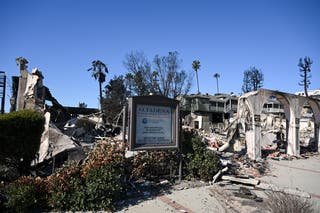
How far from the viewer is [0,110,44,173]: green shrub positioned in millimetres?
6035

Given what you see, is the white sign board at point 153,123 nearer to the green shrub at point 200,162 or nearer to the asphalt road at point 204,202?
the green shrub at point 200,162

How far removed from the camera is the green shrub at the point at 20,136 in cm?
604

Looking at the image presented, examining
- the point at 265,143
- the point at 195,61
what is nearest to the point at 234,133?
the point at 265,143

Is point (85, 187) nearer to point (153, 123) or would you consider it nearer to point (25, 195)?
point (25, 195)

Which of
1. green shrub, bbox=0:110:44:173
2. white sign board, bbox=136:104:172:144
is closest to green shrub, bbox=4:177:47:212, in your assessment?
green shrub, bbox=0:110:44:173

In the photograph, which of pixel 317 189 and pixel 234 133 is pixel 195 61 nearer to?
pixel 234 133

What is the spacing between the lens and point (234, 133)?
45.3ft

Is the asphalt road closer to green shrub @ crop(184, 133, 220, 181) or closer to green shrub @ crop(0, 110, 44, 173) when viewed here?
green shrub @ crop(184, 133, 220, 181)

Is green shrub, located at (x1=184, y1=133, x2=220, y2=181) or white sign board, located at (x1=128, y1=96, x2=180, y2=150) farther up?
white sign board, located at (x1=128, y1=96, x2=180, y2=150)

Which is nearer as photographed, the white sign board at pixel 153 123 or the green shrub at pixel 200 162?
the white sign board at pixel 153 123

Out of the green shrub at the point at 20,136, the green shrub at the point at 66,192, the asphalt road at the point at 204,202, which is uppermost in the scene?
the green shrub at the point at 20,136

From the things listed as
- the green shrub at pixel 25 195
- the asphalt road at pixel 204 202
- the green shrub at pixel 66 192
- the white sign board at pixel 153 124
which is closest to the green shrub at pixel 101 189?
the green shrub at pixel 66 192

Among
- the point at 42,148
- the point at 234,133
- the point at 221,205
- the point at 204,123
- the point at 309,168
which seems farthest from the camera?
the point at 204,123

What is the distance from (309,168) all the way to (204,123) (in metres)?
28.4
